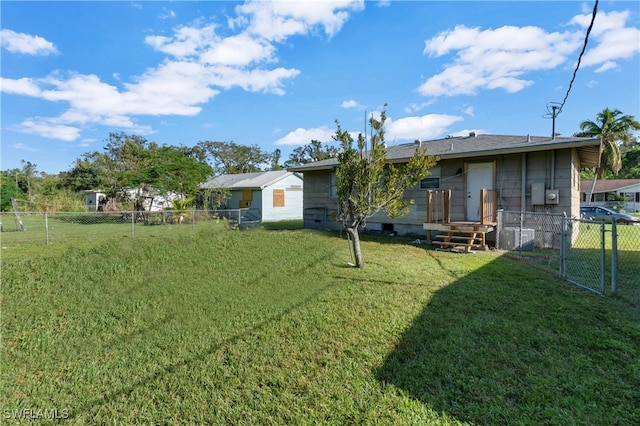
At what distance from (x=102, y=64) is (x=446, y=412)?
770 inches

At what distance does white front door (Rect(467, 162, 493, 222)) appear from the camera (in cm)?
926

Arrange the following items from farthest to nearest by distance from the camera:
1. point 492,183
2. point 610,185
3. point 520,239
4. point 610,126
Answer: point 610,185
point 610,126
point 492,183
point 520,239

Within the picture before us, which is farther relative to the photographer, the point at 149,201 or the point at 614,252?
the point at 149,201

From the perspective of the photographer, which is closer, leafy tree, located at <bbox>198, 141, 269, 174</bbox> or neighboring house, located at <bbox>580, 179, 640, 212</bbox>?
neighboring house, located at <bbox>580, 179, 640, 212</bbox>

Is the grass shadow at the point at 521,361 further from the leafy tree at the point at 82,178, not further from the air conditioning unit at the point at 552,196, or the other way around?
the leafy tree at the point at 82,178

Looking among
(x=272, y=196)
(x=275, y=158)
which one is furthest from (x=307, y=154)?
(x=272, y=196)

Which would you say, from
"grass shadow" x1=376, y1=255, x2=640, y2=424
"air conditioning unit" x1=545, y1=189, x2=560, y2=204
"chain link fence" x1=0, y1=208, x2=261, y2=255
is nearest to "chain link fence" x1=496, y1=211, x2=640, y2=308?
"air conditioning unit" x1=545, y1=189, x2=560, y2=204

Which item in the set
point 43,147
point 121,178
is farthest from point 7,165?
point 121,178

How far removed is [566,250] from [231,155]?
3743cm

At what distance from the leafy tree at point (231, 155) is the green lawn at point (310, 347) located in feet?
114

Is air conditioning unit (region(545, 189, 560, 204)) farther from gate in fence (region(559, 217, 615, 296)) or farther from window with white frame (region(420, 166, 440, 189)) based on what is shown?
window with white frame (region(420, 166, 440, 189))

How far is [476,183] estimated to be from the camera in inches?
372

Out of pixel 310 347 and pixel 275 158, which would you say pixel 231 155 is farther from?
pixel 310 347

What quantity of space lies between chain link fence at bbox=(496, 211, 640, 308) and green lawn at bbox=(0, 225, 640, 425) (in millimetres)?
756
